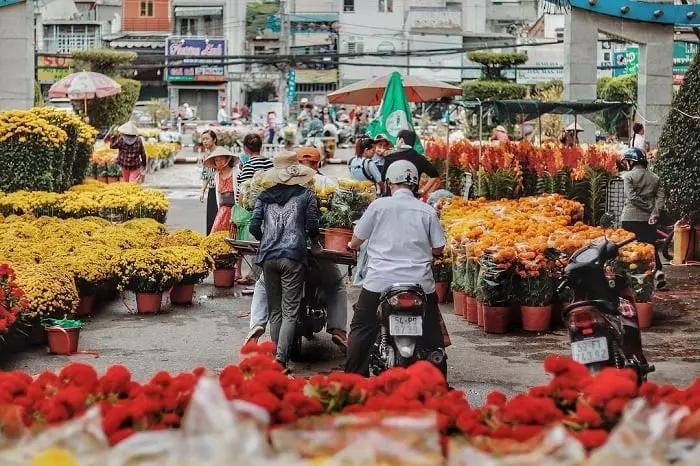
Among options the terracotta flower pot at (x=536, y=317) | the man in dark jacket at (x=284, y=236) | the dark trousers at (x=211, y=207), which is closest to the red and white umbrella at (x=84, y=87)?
the dark trousers at (x=211, y=207)

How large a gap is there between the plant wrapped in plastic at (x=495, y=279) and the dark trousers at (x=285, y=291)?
8.07 ft

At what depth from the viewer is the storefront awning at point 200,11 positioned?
83875 millimetres

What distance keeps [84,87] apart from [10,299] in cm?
2199

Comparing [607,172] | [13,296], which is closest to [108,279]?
[13,296]

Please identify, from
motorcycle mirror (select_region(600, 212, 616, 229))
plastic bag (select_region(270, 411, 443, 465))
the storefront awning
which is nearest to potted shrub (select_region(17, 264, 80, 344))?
motorcycle mirror (select_region(600, 212, 616, 229))

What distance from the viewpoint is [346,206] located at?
12.3 meters

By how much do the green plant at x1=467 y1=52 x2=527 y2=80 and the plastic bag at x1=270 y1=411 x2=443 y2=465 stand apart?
38.2 m

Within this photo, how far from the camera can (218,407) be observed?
349 centimetres

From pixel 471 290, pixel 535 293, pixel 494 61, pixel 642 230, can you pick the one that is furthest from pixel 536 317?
pixel 494 61

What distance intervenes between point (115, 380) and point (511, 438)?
1.70m

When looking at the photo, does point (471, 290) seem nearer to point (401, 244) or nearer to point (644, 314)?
point (644, 314)

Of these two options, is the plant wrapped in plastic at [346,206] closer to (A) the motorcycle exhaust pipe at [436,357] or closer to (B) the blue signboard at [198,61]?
(A) the motorcycle exhaust pipe at [436,357]

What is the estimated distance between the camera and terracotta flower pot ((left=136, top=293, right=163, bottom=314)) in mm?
12477

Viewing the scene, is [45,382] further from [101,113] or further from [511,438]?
[101,113]
